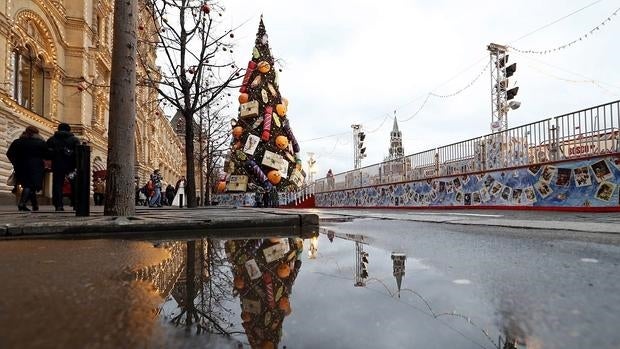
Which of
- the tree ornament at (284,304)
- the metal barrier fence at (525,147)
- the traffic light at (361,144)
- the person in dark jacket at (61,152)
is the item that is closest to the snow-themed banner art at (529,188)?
the metal barrier fence at (525,147)

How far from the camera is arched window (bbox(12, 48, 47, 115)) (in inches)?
607

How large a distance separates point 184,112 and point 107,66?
16.6 metres

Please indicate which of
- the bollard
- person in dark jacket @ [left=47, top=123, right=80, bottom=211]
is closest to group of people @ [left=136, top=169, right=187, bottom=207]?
person in dark jacket @ [left=47, top=123, right=80, bottom=211]

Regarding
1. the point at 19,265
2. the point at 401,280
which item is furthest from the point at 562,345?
the point at 19,265

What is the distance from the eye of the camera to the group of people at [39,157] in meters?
7.92

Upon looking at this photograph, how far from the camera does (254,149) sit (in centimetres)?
2122

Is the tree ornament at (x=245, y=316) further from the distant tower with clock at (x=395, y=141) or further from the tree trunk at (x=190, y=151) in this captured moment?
the distant tower with clock at (x=395, y=141)

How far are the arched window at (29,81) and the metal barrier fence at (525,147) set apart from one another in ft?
49.6

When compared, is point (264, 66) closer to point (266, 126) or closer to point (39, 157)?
point (266, 126)

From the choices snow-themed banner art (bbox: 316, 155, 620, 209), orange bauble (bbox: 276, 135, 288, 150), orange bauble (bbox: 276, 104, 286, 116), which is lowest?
snow-themed banner art (bbox: 316, 155, 620, 209)

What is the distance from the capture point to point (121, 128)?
16.3 feet

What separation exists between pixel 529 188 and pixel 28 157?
11.5 metres

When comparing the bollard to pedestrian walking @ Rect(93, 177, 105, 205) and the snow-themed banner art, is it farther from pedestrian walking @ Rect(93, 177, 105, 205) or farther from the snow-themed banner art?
pedestrian walking @ Rect(93, 177, 105, 205)

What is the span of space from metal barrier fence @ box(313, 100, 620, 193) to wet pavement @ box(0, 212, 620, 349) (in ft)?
24.6
